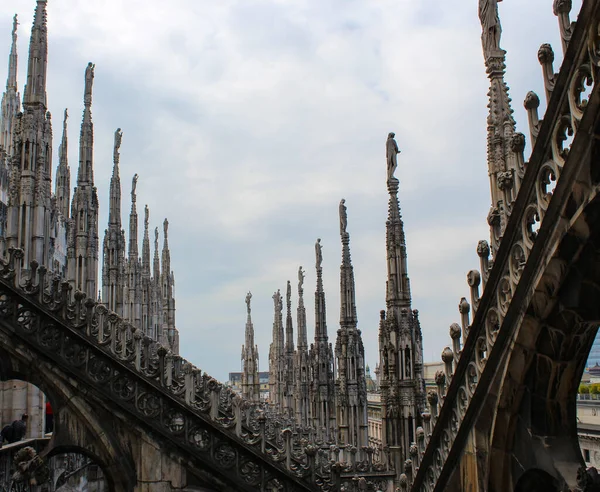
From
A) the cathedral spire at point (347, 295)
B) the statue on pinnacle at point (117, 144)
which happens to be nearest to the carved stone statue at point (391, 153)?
Answer: the cathedral spire at point (347, 295)

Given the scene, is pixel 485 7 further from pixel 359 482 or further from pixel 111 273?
pixel 111 273

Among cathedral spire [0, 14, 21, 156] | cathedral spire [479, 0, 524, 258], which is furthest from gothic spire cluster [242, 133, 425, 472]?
cathedral spire [0, 14, 21, 156]

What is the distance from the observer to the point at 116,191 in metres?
29.7

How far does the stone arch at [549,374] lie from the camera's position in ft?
19.0

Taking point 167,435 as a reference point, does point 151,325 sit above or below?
above

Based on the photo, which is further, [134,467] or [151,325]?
[151,325]

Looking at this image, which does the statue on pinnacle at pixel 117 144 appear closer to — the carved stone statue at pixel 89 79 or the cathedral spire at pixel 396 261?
the carved stone statue at pixel 89 79

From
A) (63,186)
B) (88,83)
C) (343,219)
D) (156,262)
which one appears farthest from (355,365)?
(156,262)

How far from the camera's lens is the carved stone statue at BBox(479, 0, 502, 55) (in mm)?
10039

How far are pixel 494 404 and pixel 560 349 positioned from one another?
93cm

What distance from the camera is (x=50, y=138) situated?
19.1m

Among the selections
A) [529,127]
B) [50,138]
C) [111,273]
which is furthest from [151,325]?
[529,127]

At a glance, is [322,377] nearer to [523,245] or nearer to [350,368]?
[350,368]

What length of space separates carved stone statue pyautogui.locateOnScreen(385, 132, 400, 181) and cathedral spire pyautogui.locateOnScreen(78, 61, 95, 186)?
41.0ft
